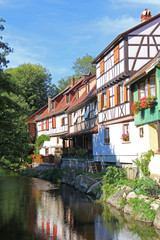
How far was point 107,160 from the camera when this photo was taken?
24672 millimetres

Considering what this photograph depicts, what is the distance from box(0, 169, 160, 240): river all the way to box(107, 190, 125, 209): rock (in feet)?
1.32

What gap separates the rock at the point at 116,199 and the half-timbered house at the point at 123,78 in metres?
4.03

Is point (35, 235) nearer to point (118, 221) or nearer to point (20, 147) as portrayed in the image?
point (118, 221)

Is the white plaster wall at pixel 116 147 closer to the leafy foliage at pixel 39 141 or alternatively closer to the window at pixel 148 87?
the window at pixel 148 87

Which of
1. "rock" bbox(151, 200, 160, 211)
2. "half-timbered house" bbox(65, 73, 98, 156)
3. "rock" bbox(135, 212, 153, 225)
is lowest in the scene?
"rock" bbox(135, 212, 153, 225)

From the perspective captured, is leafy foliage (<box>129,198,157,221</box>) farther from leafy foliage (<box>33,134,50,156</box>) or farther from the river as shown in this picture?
leafy foliage (<box>33,134,50,156</box>)

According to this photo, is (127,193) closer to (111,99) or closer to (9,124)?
(9,124)

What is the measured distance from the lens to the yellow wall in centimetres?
1820

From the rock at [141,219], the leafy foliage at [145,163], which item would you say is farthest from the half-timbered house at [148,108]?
the rock at [141,219]

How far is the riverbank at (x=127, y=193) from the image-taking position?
13.4m

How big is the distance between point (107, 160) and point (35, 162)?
67.4 feet

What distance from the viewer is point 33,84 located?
58562mm

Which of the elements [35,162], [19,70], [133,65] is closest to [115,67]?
[133,65]

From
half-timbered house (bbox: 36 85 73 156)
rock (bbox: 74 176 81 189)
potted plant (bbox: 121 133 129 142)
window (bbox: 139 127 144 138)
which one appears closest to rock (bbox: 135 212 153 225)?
window (bbox: 139 127 144 138)
